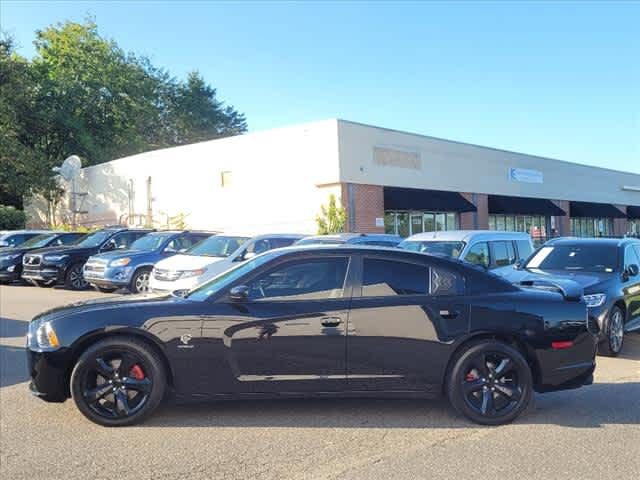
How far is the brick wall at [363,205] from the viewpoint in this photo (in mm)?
24016

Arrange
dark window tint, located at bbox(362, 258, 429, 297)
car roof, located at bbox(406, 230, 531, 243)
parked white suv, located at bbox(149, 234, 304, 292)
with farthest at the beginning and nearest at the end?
parked white suv, located at bbox(149, 234, 304, 292) → car roof, located at bbox(406, 230, 531, 243) → dark window tint, located at bbox(362, 258, 429, 297)

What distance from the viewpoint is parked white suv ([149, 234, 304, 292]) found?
11.5 metres

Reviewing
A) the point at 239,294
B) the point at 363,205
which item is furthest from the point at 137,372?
the point at 363,205

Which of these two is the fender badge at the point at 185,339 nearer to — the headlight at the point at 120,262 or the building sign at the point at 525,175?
the headlight at the point at 120,262

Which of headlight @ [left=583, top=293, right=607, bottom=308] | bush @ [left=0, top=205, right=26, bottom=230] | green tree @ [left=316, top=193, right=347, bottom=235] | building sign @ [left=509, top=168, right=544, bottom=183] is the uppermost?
building sign @ [left=509, top=168, right=544, bottom=183]

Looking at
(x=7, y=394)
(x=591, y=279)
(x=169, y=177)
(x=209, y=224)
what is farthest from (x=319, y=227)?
(x=7, y=394)

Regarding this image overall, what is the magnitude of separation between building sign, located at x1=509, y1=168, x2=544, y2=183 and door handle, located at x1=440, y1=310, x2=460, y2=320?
30955 millimetres

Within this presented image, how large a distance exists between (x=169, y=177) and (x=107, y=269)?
1680 cm

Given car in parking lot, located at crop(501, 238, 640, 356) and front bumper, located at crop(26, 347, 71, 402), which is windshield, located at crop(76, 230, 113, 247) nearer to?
car in parking lot, located at crop(501, 238, 640, 356)

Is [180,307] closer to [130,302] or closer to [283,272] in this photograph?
[130,302]

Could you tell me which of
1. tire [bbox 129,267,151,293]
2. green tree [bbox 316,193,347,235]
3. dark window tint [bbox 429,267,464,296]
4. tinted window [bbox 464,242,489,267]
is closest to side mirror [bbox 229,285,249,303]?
dark window tint [bbox 429,267,464,296]

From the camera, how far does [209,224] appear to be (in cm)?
2850

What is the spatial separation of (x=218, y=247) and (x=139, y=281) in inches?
99.0

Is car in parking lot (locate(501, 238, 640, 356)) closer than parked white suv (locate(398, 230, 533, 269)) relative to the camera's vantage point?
Yes
